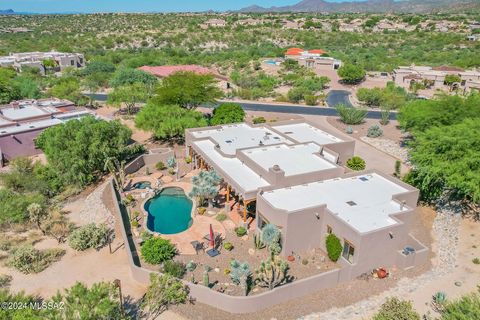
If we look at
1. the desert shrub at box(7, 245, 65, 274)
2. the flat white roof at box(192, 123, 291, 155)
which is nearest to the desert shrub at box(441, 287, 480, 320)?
the flat white roof at box(192, 123, 291, 155)

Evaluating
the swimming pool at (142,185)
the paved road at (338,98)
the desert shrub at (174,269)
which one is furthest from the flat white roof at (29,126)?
the paved road at (338,98)

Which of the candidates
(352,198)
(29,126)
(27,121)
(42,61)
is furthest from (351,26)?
(352,198)

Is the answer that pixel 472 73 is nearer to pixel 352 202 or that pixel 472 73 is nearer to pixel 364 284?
pixel 352 202

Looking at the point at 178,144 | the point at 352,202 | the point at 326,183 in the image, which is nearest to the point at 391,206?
the point at 352,202

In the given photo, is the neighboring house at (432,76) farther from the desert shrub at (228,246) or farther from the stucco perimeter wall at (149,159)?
the desert shrub at (228,246)

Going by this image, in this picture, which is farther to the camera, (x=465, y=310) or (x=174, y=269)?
(x=174, y=269)

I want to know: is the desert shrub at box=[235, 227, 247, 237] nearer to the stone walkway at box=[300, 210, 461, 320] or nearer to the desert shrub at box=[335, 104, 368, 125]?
the stone walkway at box=[300, 210, 461, 320]

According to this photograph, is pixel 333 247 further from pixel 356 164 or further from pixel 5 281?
pixel 5 281
